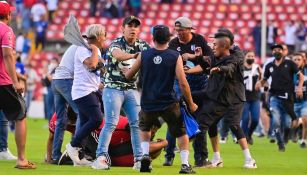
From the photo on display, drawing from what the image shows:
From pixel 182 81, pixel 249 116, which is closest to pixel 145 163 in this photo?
pixel 182 81

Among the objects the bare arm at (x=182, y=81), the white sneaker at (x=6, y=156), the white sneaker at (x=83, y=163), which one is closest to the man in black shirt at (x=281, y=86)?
the white sneaker at (x=6, y=156)

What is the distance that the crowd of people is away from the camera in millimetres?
13539

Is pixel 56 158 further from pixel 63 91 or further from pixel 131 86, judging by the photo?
pixel 131 86

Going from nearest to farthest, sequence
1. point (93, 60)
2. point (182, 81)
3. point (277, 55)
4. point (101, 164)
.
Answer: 1. point (182, 81)
2. point (101, 164)
3. point (93, 60)
4. point (277, 55)

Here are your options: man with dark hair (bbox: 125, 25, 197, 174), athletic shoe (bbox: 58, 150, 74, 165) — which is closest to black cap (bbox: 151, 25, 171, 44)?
man with dark hair (bbox: 125, 25, 197, 174)

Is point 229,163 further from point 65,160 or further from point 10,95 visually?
point 10,95

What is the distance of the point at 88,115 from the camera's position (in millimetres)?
14477

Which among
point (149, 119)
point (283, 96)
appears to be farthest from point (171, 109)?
point (283, 96)

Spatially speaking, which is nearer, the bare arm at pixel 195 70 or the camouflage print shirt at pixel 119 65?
the camouflage print shirt at pixel 119 65

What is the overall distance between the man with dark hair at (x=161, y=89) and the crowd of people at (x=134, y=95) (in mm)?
13

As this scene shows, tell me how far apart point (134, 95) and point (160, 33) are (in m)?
1.41

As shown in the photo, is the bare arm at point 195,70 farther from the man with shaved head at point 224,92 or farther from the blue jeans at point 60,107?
the blue jeans at point 60,107

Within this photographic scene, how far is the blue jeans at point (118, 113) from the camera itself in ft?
46.8

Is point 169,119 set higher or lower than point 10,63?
lower
